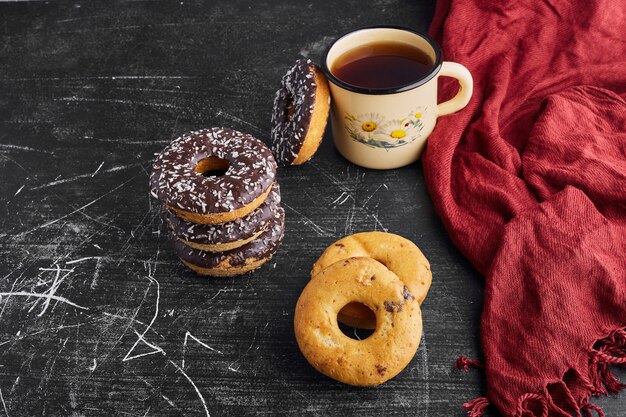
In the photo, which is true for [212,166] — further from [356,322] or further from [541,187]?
[541,187]

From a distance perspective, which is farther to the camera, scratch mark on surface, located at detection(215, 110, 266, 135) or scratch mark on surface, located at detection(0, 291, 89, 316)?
scratch mark on surface, located at detection(215, 110, 266, 135)

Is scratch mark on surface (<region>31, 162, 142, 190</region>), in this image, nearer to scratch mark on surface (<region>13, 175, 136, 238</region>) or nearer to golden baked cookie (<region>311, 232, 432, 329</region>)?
scratch mark on surface (<region>13, 175, 136, 238</region>)

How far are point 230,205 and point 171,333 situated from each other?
0.24 meters

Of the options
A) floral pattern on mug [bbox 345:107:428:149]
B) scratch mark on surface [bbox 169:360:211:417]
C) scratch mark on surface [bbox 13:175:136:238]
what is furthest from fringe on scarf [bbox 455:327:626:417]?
scratch mark on surface [bbox 13:175:136:238]

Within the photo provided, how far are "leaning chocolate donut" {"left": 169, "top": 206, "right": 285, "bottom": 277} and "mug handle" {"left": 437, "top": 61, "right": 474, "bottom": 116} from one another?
42 cm

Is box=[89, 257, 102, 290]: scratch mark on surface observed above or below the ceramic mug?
below

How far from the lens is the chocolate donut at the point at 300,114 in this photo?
1.19 meters

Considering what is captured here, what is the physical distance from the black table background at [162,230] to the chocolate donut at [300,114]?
0.25ft

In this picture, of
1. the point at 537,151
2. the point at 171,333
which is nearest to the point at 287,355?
the point at 171,333

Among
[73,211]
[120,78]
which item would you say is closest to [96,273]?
[73,211]

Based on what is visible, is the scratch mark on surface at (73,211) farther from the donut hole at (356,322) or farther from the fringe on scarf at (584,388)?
the fringe on scarf at (584,388)

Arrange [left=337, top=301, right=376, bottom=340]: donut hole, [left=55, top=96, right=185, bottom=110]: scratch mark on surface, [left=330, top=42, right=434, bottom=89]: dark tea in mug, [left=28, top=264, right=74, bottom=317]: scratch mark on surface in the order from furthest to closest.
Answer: [left=55, top=96, right=185, bottom=110]: scratch mark on surface < [left=330, top=42, right=434, bottom=89]: dark tea in mug < [left=28, top=264, right=74, bottom=317]: scratch mark on surface < [left=337, top=301, right=376, bottom=340]: donut hole

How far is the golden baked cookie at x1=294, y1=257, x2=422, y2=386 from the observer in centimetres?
92

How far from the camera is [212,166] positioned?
3.65ft
